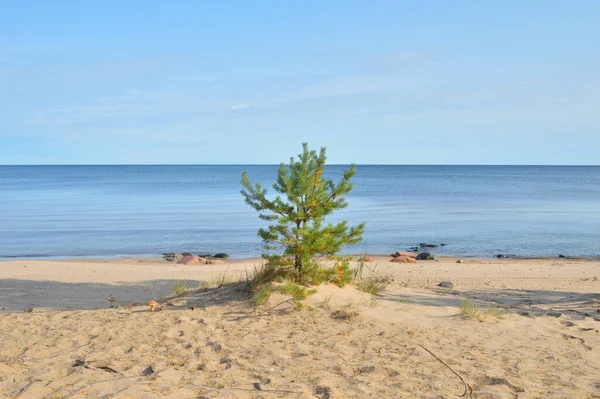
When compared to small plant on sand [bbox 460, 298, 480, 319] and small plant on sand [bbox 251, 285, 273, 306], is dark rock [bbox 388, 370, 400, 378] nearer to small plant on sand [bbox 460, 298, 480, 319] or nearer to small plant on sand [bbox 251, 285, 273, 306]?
small plant on sand [bbox 460, 298, 480, 319]

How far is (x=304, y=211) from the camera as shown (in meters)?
8.70

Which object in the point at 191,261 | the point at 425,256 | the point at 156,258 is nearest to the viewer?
the point at 191,261

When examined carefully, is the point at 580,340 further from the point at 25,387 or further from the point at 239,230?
the point at 239,230

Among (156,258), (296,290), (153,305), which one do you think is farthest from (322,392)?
(156,258)

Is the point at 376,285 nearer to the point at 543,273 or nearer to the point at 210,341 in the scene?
the point at 210,341

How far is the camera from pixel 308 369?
19.2 ft

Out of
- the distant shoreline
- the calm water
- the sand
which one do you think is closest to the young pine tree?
the sand

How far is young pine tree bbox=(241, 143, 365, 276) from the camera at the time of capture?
8453 millimetres

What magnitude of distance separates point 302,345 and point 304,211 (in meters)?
2.54

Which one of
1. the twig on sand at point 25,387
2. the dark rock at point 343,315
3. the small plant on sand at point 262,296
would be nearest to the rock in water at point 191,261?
the small plant on sand at point 262,296

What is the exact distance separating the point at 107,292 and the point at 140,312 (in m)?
3.13

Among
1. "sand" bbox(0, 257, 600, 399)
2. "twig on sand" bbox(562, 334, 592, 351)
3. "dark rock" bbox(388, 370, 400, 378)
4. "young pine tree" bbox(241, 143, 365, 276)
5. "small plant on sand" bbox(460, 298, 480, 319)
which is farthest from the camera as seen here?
"young pine tree" bbox(241, 143, 365, 276)

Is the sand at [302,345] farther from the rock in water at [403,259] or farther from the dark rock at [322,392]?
the rock in water at [403,259]

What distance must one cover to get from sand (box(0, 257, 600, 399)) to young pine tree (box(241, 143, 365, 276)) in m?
0.73
